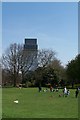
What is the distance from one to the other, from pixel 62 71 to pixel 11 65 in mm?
16070

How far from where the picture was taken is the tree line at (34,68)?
331ft

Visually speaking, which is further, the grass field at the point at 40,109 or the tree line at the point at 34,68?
the tree line at the point at 34,68

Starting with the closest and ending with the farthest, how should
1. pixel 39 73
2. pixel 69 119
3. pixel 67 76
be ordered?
pixel 69 119
pixel 67 76
pixel 39 73

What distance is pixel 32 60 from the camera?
344 ft

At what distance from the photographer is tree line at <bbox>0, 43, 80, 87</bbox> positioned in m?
101

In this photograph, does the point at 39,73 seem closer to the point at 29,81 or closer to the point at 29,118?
the point at 29,81

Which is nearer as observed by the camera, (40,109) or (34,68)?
(40,109)

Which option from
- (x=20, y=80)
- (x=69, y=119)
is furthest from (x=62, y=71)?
(x=69, y=119)

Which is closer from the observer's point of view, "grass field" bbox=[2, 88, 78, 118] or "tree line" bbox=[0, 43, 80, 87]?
"grass field" bbox=[2, 88, 78, 118]

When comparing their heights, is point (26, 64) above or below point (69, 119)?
above

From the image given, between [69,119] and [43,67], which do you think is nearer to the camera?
[69,119]

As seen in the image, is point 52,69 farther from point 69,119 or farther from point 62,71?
point 69,119

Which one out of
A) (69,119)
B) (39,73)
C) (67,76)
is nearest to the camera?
(69,119)

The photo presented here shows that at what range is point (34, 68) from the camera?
351 ft
